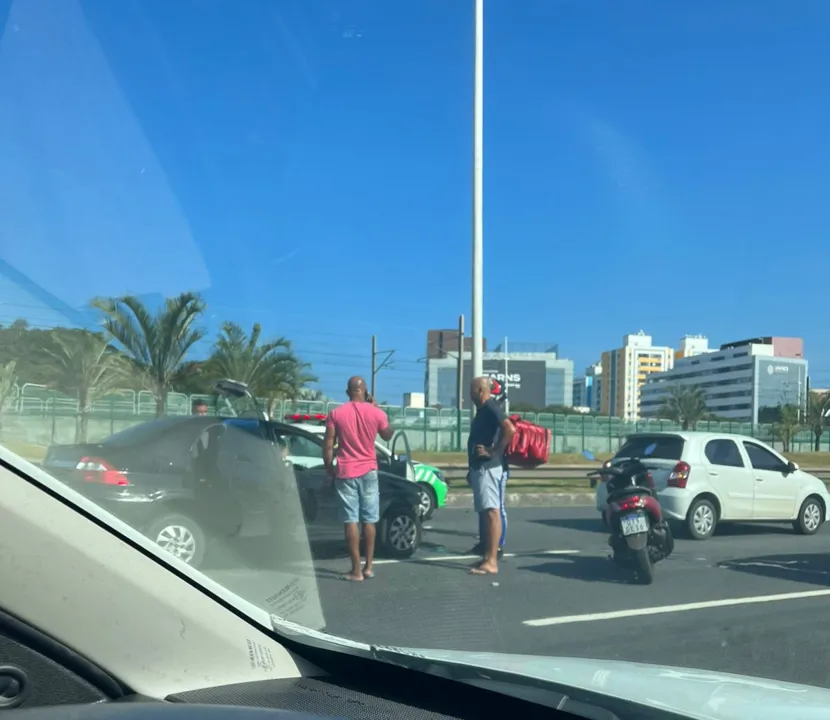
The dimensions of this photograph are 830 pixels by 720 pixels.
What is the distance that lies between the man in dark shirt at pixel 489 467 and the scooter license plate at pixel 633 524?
1183 millimetres

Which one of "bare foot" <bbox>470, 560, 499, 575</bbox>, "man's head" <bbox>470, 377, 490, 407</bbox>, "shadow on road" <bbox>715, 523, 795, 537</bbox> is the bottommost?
"shadow on road" <bbox>715, 523, 795, 537</bbox>

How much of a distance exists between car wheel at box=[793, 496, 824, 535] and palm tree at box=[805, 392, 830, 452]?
1.12 metres

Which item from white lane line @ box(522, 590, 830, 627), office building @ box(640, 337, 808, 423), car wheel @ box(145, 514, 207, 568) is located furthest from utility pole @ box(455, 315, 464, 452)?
car wheel @ box(145, 514, 207, 568)

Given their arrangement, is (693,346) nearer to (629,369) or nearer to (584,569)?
(584,569)

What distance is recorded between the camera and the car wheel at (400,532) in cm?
910

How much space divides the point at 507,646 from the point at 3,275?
4347 mm

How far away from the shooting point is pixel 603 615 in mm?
6957

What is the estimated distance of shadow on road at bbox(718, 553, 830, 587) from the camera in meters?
9.15

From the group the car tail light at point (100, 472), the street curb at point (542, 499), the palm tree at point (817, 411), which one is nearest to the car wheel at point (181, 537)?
the car tail light at point (100, 472)

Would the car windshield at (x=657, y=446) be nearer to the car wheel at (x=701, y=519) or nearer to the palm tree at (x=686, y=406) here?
the palm tree at (x=686, y=406)

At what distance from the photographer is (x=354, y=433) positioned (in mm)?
7699

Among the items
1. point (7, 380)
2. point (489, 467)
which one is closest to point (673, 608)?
point (489, 467)

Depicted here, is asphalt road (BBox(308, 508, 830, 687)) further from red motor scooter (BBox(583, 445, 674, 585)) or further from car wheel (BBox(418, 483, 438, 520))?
car wheel (BBox(418, 483, 438, 520))

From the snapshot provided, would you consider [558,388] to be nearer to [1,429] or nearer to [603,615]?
[603,615]
